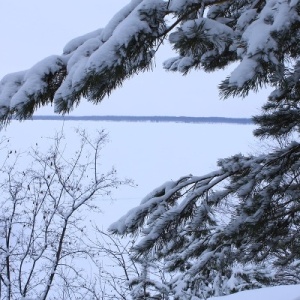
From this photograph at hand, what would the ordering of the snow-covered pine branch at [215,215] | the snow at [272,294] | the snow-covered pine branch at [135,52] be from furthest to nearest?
the snow at [272,294]
the snow-covered pine branch at [215,215]
the snow-covered pine branch at [135,52]

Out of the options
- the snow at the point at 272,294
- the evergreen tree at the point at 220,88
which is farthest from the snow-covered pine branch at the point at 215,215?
the snow at the point at 272,294

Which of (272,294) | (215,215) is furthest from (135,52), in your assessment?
(272,294)

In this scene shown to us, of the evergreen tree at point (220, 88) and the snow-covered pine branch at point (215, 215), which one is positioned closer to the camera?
the evergreen tree at point (220, 88)

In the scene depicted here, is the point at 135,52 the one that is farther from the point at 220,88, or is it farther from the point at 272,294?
the point at 272,294

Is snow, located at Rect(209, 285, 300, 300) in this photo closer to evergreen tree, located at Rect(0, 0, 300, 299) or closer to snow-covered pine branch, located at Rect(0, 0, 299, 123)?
evergreen tree, located at Rect(0, 0, 300, 299)

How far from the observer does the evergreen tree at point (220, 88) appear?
1565 millimetres

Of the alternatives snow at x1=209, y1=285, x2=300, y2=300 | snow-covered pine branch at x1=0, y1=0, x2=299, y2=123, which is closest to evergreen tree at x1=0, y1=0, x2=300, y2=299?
Answer: snow-covered pine branch at x1=0, y1=0, x2=299, y2=123

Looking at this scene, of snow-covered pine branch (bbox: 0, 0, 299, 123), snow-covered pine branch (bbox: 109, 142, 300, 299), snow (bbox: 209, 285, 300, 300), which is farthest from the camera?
snow (bbox: 209, 285, 300, 300)

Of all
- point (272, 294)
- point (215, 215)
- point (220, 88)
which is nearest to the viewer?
point (220, 88)

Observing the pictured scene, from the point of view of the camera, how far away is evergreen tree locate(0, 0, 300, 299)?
1.57 meters

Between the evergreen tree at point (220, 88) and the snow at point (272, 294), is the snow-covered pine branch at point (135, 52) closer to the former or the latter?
the evergreen tree at point (220, 88)

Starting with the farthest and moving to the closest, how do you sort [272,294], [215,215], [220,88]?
[272,294]
[215,215]
[220,88]

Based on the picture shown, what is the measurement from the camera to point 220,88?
170cm

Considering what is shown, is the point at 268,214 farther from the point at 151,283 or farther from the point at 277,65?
the point at 151,283
